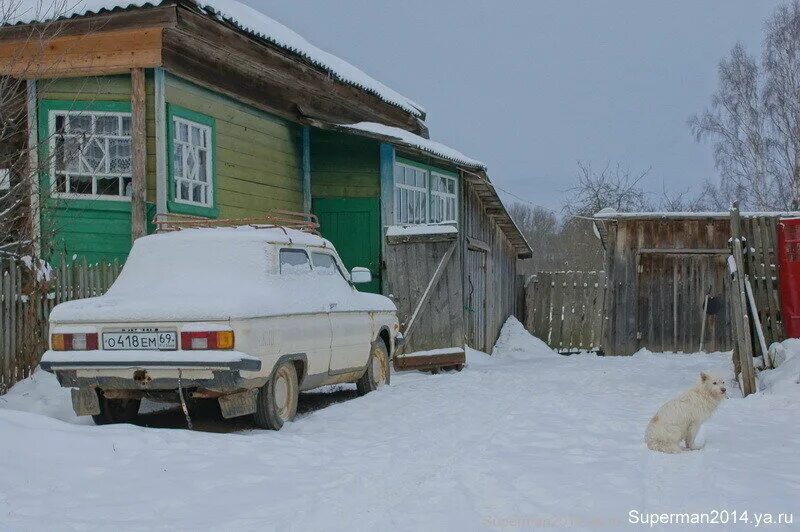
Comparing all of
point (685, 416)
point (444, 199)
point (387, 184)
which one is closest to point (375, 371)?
point (685, 416)

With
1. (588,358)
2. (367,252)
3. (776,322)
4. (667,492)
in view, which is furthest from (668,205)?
(667,492)

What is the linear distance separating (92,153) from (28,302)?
3.08 m

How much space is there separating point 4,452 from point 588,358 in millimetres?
12765

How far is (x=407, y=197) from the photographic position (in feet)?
53.0

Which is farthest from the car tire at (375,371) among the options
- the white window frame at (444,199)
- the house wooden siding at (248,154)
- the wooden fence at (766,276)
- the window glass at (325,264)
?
the white window frame at (444,199)

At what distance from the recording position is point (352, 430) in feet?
25.2

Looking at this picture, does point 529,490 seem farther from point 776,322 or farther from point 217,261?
point 776,322

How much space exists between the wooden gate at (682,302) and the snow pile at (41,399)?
37.3ft

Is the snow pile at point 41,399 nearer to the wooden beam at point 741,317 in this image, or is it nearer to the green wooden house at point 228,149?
the green wooden house at point 228,149

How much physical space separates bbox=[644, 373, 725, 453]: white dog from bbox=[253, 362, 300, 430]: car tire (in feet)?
10.5

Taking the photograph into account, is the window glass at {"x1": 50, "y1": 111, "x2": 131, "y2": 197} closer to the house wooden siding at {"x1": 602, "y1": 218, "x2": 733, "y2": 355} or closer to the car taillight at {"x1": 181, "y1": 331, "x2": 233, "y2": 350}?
the car taillight at {"x1": 181, "y1": 331, "x2": 233, "y2": 350}

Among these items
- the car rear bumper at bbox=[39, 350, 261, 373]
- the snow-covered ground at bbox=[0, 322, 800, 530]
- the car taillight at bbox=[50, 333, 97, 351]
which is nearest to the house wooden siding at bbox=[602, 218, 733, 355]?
the snow-covered ground at bbox=[0, 322, 800, 530]

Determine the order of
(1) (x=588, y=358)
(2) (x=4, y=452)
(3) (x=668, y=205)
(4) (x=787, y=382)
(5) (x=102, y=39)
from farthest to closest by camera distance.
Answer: (3) (x=668, y=205) < (1) (x=588, y=358) < (5) (x=102, y=39) < (4) (x=787, y=382) < (2) (x=4, y=452)

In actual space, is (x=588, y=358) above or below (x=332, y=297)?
below
